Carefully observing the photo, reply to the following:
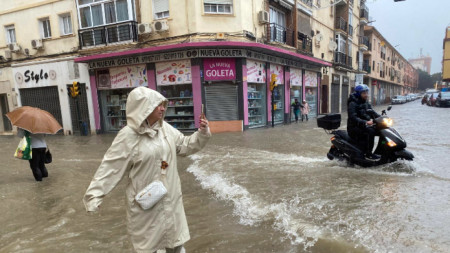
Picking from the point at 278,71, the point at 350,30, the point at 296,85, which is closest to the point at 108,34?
the point at 278,71

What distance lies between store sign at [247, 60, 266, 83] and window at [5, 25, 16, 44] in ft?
49.3

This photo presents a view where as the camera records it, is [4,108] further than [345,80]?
No

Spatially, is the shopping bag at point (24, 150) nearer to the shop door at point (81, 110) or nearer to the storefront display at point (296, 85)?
the shop door at point (81, 110)

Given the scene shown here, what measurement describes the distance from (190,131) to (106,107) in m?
5.59

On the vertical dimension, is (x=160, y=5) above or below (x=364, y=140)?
above

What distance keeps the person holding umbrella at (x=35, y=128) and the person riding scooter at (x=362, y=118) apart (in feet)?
20.6

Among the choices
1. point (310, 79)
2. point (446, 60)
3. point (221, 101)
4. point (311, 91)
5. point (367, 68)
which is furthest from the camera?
point (446, 60)

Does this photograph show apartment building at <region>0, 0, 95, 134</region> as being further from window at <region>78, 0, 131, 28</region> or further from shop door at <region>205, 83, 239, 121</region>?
shop door at <region>205, 83, 239, 121</region>

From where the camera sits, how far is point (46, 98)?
58.3 feet

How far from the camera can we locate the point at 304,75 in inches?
786

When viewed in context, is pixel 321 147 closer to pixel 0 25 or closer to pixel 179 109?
pixel 179 109

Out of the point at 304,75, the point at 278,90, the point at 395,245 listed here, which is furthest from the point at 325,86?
the point at 395,245

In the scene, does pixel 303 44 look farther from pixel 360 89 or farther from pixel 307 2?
pixel 360 89

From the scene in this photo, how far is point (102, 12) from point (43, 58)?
5.23 meters
